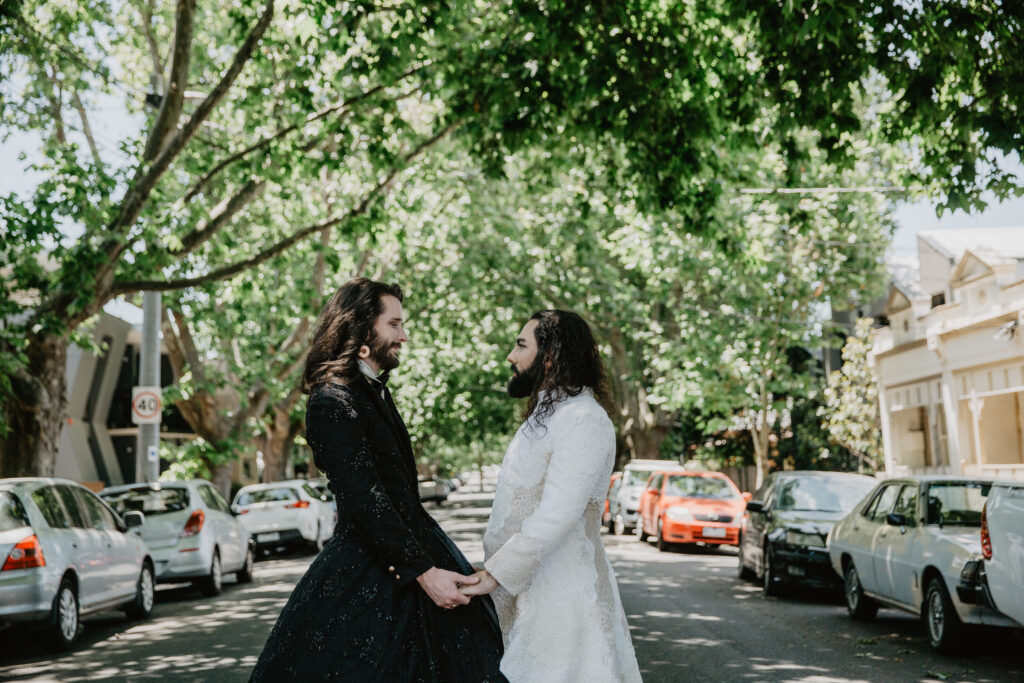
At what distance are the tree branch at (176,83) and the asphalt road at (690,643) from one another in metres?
5.86

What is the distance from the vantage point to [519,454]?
13.4ft

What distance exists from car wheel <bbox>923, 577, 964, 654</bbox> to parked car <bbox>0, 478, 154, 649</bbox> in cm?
746

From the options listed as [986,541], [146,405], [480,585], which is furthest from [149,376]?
[480,585]

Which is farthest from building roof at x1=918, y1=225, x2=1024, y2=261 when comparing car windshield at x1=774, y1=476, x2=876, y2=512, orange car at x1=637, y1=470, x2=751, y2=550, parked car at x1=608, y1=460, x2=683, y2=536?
car windshield at x1=774, y1=476, x2=876, y2=512

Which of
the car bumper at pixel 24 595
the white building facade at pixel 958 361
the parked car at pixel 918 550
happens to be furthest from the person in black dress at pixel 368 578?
the white building facade at pixel 958 361

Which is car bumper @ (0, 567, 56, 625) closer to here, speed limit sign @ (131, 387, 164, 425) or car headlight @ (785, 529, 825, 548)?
car headlight @ (785, 529, 825, 548)

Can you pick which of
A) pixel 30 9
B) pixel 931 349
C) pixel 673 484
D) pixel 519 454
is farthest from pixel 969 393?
pixel 519 454

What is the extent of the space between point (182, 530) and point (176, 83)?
5.65 meters

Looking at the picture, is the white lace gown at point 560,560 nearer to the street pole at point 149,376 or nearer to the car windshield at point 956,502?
the car windshield at point 956,502

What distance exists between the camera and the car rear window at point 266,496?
23.7 m

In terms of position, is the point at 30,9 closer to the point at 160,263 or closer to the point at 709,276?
the point at 160,263

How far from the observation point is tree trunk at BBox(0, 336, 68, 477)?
1592 cm

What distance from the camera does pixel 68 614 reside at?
10.9 metres

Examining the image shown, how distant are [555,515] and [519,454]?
32 centimetres
